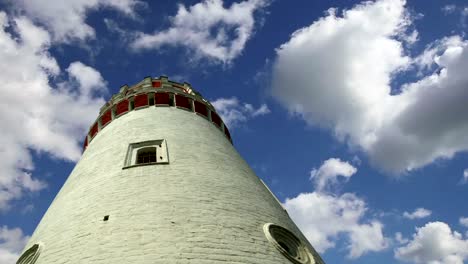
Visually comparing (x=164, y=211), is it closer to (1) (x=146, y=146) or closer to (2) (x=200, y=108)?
(1) (x=146, y=146)

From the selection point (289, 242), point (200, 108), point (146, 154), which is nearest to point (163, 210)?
point (289, 242)

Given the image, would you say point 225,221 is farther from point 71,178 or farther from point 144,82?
point 144,82

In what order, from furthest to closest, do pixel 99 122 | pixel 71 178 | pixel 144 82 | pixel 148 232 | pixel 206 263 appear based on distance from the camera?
1. pixel 144 82
2. pixel 99 122
3. pixel 71 178
4. pixel 148 232
5. pixel 206 263

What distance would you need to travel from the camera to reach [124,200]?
404 inches

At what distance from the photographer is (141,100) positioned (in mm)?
18188

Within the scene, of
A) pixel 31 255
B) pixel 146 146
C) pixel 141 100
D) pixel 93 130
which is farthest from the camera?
pixel 93 130

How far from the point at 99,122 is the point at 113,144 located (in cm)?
476

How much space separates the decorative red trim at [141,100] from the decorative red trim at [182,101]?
1366 mm

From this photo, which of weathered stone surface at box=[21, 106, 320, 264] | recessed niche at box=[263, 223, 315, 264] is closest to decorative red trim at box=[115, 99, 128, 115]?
weathered stone surface at box=[21, 106, 320, 264]

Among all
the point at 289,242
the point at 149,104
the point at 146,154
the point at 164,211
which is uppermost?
the point at 149,104

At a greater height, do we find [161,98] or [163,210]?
[161,98]

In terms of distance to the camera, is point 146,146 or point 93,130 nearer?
point 146,146

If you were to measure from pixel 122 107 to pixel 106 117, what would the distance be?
96cm

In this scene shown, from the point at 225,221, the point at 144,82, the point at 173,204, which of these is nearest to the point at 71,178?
the point at 173,204
